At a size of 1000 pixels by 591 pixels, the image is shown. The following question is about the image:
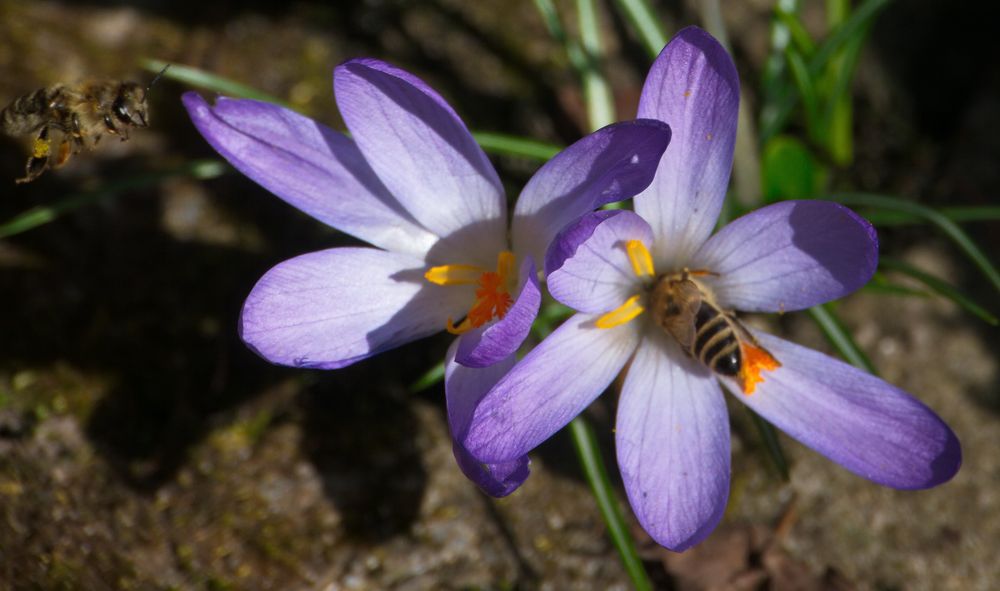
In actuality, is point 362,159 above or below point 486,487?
above

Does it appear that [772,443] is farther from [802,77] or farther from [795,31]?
[795,31]

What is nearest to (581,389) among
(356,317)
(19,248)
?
(356,317)

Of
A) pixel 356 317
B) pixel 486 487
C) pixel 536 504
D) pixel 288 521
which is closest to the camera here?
pixel 486 487

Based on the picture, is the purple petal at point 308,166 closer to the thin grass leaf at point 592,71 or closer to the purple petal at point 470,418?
the purple petal at point 470,418

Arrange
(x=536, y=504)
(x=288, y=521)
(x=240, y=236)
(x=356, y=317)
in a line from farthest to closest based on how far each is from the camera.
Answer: (x=240, y=236) < (x=536, y=504) < (x=288, y=521) < (x=356, y=317)

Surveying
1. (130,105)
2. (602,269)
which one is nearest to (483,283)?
(602,269)

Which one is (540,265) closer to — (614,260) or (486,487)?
(614,260)
